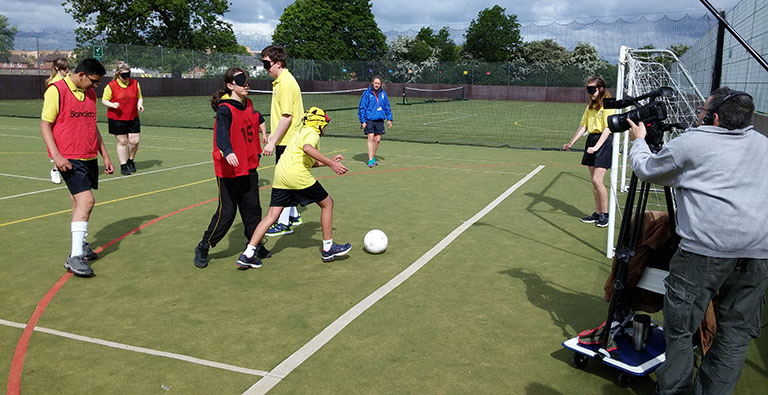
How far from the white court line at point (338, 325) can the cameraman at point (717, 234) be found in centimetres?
233

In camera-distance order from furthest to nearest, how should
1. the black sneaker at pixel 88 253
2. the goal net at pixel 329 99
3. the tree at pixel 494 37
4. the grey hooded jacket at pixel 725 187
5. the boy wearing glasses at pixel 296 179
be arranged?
1. the tree at pixel 494 37
2. the goal net at pixel 329 99
3. the black sneaker at pixel 88 253
4. the boy wearing glasses at pixel 296 179
5. the grey hooded jacket at pixel 725 187

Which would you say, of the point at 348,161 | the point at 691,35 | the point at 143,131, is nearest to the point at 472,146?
the point at 348,161

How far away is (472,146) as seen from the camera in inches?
728

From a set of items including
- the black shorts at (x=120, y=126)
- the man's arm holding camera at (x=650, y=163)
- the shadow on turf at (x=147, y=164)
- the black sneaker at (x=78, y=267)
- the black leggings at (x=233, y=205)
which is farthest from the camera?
the shadow on turf at (x=147, y=164)

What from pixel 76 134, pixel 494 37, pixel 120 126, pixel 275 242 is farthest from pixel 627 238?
pixel 494 37

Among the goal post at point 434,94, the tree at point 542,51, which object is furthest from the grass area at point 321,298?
the tree at point 542,51

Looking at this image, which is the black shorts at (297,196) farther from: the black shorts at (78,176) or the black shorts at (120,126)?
the black shorts at (120,126)

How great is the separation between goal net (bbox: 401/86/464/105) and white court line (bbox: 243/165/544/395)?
136ft

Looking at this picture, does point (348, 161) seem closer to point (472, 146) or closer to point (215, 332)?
point (472, 146)

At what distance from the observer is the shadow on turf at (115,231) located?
7.04 meters

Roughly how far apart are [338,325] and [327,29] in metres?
72.3

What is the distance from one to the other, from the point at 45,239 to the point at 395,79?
148 feet

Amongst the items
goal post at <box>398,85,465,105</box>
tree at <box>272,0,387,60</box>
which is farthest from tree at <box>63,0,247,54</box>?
goal post at <box>398,85,465,105</box>

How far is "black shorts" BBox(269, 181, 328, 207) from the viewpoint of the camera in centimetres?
624
